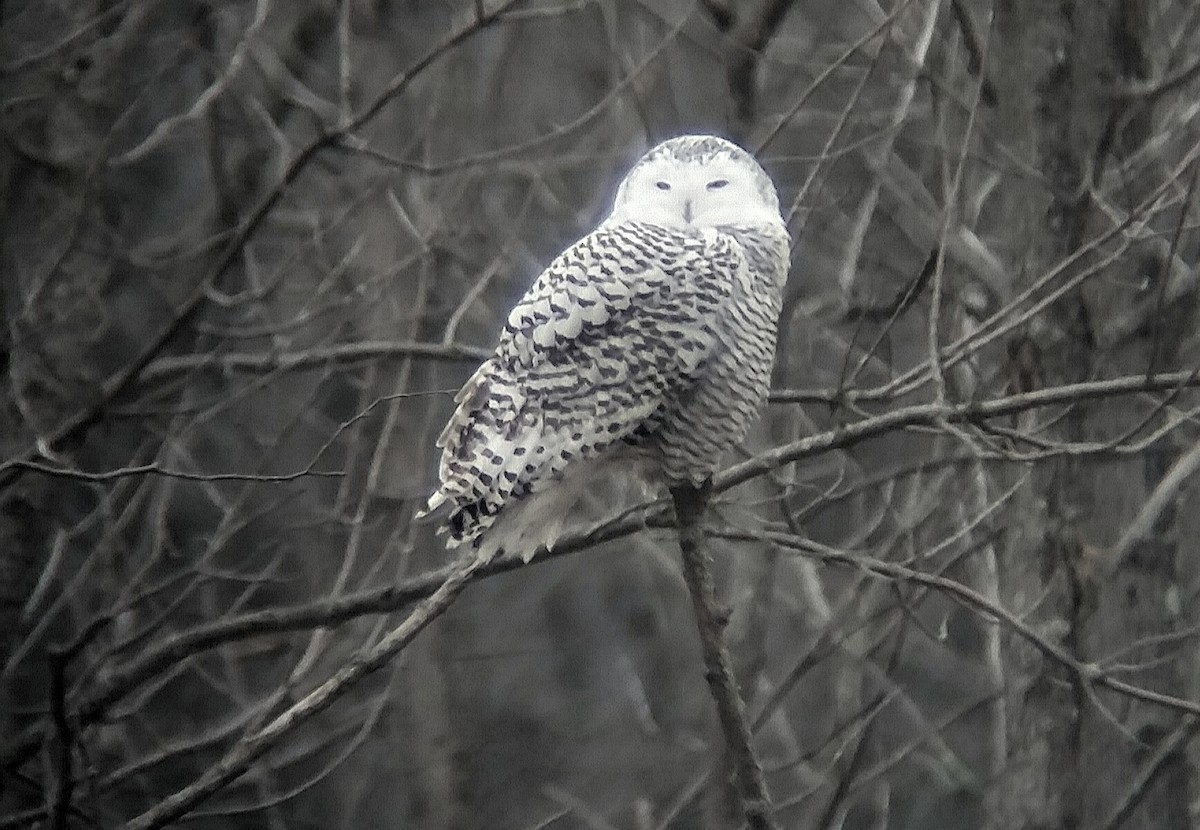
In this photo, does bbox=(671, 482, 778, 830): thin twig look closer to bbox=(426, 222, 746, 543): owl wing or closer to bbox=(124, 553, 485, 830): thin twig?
bbox=(426, 222, 746, 543): owl wing

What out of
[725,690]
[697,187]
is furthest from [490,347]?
[725,690]

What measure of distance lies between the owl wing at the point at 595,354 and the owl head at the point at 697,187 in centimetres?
5

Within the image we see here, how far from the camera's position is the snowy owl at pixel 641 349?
3133 millimetres

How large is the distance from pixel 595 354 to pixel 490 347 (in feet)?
8.84

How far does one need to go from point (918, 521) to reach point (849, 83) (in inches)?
85.5

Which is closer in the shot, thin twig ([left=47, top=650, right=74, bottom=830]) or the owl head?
thin twig ([left=47, top=650, right=74, bottom=830])

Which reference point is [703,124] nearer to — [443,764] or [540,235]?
[540,235]

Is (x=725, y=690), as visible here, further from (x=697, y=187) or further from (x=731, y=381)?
(x=697, y=187)

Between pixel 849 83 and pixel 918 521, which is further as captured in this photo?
pixel 849 83

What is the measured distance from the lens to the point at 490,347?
584cm

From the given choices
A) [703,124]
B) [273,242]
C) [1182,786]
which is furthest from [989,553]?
[273,242]

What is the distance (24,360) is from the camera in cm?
497

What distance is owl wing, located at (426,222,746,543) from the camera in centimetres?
313

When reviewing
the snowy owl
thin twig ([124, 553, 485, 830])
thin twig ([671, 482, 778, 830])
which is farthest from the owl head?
thin twig ([124, 553, 485, 830])
